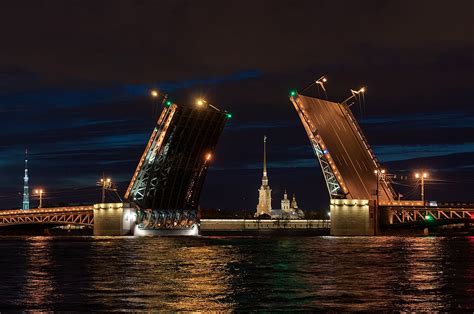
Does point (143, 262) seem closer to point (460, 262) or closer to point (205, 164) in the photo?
point (460, 262)

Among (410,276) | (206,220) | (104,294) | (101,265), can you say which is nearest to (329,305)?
(104,294)

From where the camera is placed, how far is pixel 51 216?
291 ft

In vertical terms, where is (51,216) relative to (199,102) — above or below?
below

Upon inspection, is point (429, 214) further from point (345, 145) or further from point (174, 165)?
point (174, 165)

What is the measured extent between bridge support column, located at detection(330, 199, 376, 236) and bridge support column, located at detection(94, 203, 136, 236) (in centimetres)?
1861

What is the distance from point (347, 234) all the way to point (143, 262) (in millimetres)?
44334

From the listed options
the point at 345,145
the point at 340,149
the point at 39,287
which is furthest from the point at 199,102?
the point at 39,287

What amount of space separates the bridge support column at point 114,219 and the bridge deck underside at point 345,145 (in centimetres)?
1886

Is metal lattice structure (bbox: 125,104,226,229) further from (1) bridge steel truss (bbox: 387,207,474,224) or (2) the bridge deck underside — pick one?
(1) bridge steel truss (bbox: 387,207,474,224)

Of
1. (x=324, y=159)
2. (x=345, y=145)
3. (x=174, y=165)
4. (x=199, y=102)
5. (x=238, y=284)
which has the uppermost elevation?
(x=199, y=102)

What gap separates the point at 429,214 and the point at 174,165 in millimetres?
27495

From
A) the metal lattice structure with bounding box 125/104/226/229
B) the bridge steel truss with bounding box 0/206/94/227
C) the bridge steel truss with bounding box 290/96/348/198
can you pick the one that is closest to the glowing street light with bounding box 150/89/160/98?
the metal lattice structure with bounding box 125/104/226/229

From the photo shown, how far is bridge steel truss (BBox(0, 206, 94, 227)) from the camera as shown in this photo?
84.6 meters

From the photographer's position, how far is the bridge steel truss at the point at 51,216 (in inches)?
3332
